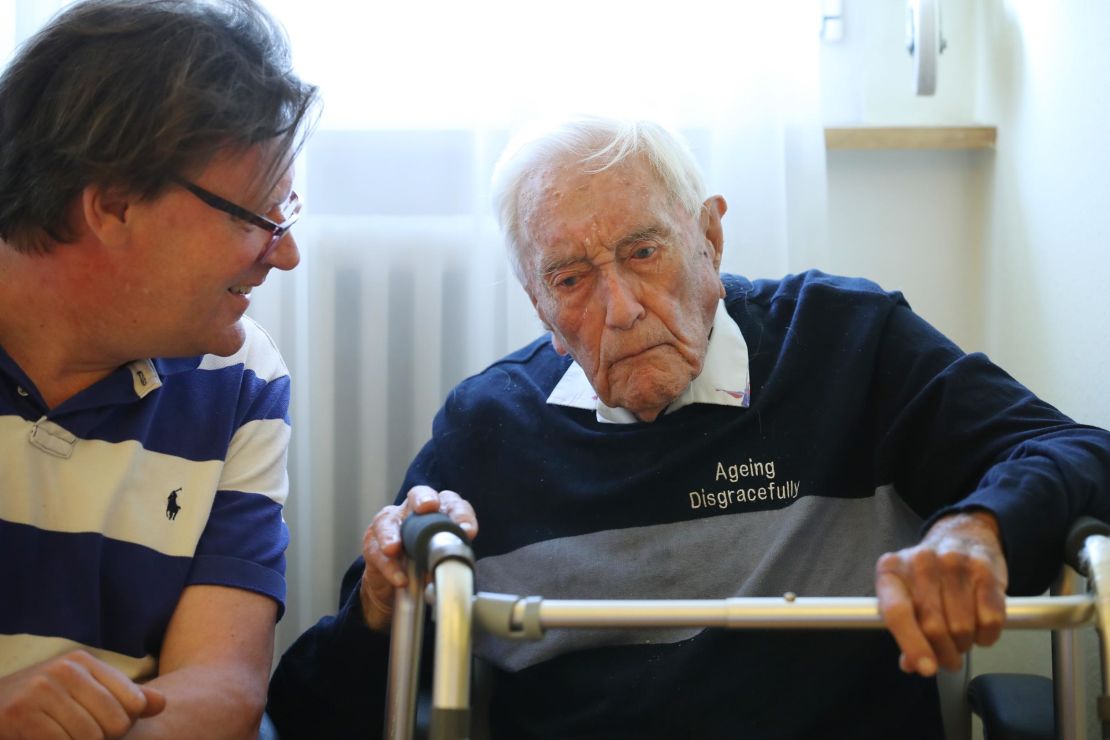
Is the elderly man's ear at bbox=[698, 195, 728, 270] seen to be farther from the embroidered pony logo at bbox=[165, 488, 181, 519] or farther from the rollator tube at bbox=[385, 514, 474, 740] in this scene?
the embroidered pony logo at bbox=[165, 488, 181, 519]

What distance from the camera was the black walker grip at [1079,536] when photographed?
117 centimetres

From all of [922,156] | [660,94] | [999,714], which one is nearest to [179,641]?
[999,714]

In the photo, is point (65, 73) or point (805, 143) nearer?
point (65, 73)

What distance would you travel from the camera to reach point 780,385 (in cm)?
154

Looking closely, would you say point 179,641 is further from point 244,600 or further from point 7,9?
point 7,9

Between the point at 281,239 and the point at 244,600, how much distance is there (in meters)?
0.45

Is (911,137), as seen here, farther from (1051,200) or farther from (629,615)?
(629,615)

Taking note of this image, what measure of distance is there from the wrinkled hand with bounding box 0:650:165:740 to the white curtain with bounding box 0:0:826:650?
906mm

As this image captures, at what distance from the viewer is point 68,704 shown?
1.13 m

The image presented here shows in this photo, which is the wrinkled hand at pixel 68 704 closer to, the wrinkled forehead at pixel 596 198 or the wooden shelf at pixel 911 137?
the wrinkled forehead at pixel 596 198

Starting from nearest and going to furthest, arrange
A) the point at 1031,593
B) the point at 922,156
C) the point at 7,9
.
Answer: the point at 1031,593 < the point at 7,9 < the point at 922,156

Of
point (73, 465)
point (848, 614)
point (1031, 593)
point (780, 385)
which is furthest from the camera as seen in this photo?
point (780, 385)

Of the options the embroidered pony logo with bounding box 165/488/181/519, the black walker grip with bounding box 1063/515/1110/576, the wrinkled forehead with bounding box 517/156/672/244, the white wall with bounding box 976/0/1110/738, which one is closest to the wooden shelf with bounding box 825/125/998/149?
the white wall with bounding box 976/0/1110/738

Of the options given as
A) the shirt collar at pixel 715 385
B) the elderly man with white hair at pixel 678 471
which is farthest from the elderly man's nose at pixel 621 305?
the shirt collar at pixel 715 385
